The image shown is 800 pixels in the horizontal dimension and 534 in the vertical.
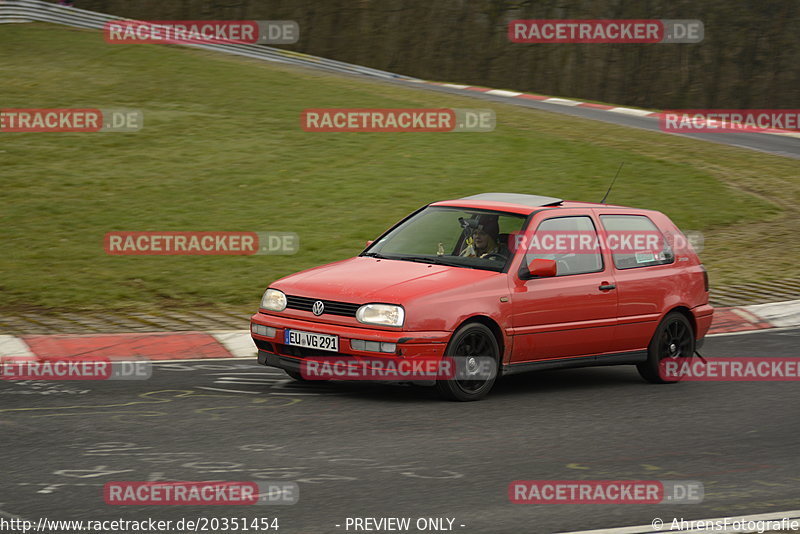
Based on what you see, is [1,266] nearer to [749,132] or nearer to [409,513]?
[409,513]

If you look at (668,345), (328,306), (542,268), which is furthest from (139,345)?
(668,345)

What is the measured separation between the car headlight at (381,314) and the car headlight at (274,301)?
0.78 metres

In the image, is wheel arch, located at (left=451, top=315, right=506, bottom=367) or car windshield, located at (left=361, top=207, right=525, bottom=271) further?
car windshield, located at (left=361, top=207, right=525, bottom=271)

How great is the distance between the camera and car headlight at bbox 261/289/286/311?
A: 29.1 ft

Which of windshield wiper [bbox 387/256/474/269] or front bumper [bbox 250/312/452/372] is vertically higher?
windshield wiper [bbox 387/256/474/269]

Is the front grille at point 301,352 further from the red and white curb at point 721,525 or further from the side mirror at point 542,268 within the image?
the red and white curb at point 721,525

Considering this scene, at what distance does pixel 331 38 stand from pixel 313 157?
2514 cm

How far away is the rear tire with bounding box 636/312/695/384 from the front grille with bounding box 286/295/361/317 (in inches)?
116

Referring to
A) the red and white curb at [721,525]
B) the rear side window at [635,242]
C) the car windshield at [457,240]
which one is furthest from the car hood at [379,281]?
the red and white curb at [721,525]

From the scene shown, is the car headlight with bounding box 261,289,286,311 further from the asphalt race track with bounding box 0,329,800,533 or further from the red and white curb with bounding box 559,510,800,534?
the red and white curb with bounding box 559,510,800,534

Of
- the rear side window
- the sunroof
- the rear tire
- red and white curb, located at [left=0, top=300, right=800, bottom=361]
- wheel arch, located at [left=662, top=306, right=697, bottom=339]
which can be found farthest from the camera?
red and white curb, located at [left=0, top=300, right=800, bottom=361]

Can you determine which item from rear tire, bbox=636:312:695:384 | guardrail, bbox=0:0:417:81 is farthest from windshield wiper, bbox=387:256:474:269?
guardrail, bbox=0:0:417:81

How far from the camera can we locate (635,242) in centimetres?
997

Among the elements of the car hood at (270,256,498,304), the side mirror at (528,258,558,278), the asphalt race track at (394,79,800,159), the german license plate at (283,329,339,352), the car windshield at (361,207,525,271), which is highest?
the asphalt race track at (394,79,800,159)
